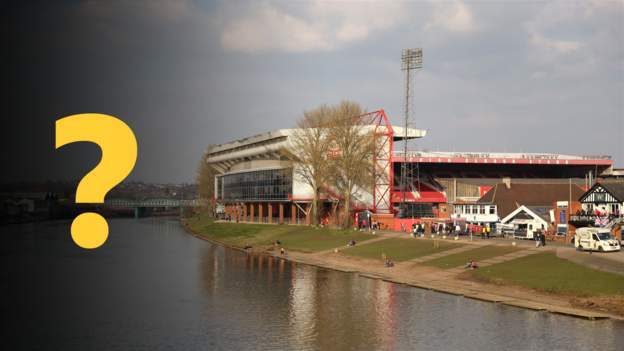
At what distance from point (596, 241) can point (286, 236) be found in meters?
54.9

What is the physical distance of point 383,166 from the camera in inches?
4764

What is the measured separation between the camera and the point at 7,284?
59.4 metres

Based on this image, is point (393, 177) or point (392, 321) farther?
point (393, 177)

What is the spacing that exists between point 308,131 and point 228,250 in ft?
94.4

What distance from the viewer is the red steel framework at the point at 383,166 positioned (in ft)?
383

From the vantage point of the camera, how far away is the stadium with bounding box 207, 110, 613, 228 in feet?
396

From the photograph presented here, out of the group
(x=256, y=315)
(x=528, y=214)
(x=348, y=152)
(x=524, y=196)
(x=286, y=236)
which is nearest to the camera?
(x=256, y=315)

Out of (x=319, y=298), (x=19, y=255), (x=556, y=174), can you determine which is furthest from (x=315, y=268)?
(x=556, y=174)

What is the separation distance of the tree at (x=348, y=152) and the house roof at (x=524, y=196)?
22807 mm

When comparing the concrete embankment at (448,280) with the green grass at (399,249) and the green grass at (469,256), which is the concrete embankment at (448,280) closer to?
the green grass at (469,256)

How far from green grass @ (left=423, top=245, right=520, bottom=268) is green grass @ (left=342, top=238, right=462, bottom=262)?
405 cm

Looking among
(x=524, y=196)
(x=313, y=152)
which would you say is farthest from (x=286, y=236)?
(x=524, y=196)

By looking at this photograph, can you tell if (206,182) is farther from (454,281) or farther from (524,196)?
(454,281)

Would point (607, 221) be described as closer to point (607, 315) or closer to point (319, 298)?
point (607, 315)
